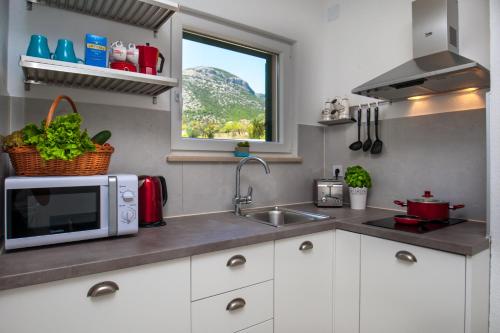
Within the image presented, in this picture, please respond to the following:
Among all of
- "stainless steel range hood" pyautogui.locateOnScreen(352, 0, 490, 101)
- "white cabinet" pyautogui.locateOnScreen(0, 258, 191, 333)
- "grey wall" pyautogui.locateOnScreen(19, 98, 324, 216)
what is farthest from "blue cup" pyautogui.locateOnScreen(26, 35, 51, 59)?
"stainless steel range hood" pyautogui.locateOnScreen(352, 0, 490, 101)

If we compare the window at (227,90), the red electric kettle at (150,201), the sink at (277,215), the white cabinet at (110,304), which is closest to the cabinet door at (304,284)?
the sink at (277,215)

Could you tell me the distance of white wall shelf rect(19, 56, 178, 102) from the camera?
121 centimetres

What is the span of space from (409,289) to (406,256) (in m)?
0.15

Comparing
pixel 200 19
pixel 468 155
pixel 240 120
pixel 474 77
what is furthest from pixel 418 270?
pixel 200 19

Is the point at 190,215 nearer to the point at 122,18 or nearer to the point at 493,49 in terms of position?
the point at 122,18

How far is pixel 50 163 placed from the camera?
46.2 inches

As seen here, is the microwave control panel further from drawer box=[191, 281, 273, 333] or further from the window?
the window

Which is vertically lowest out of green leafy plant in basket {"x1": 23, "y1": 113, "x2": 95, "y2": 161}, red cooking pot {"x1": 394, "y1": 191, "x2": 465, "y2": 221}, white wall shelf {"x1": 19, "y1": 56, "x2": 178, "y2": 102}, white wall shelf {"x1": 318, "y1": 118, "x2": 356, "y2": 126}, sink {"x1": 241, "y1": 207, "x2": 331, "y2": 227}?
sink {"x1": 241, "y1": 207, "x2": 331, "y2": 227}

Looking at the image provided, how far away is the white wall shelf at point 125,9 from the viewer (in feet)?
4.79

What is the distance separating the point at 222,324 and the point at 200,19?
175 cm

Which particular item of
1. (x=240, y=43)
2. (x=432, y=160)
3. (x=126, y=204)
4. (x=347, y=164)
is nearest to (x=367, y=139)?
(x=347, y=164)

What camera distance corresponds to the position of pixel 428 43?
1767 mm

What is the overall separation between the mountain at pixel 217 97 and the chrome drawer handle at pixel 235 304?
3.75 ft

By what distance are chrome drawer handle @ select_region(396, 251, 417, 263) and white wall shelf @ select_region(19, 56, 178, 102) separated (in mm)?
1351
